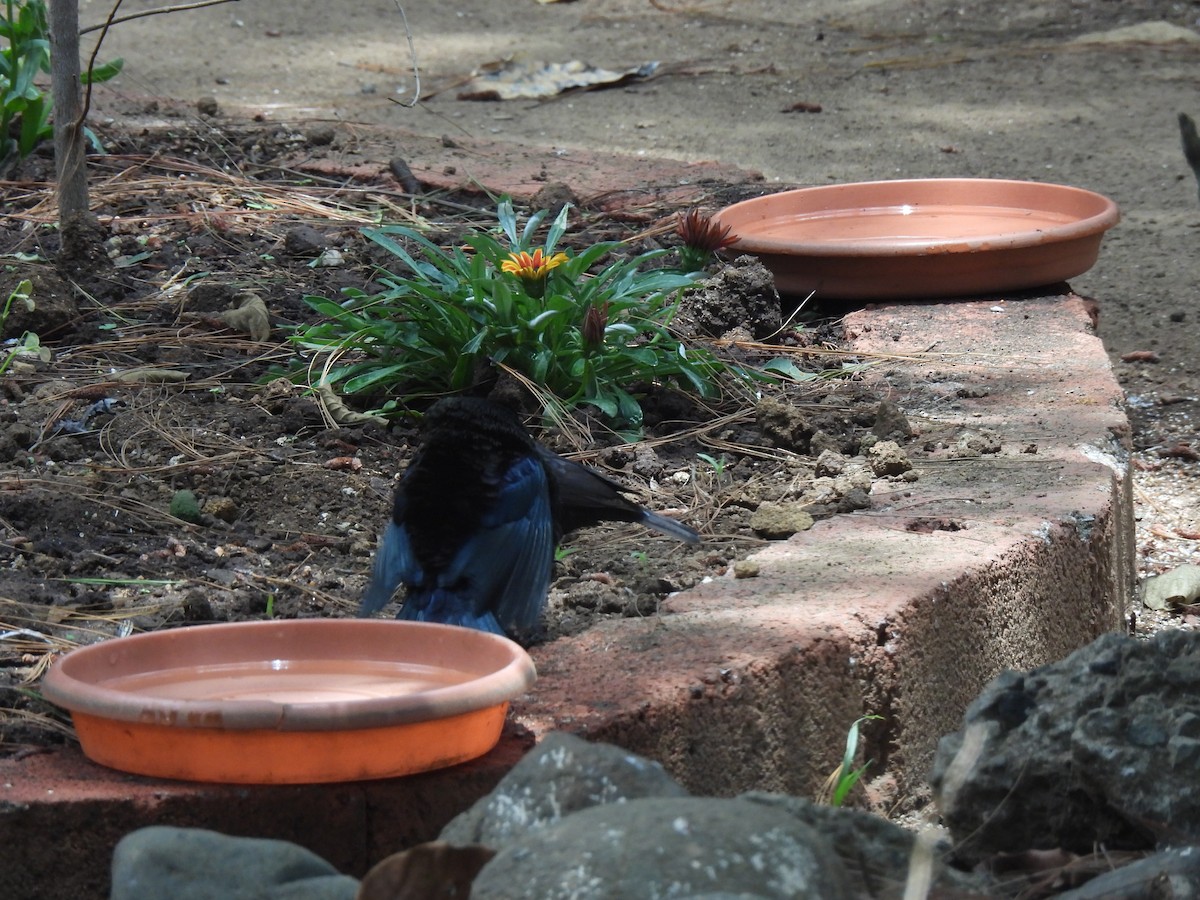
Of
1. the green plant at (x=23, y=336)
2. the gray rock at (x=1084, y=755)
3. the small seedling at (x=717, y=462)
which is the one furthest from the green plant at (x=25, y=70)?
the gray rock at (x=1084, y=755)

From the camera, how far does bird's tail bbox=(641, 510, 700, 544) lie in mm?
2674

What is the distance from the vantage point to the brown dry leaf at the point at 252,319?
374 centimetres

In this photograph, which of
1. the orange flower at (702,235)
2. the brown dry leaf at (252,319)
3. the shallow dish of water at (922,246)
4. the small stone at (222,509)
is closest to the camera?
the small stone at (222,509)

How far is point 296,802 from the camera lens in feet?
6.10

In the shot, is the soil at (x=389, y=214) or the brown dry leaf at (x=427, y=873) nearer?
the brown dry leaf at (x=427, y=873)

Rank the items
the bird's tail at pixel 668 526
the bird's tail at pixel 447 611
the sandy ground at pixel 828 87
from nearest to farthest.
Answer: the bird's tail at pixel 447 611 < the bird's tail at pixel 668 526 < the sandy ground at pixel 828 87

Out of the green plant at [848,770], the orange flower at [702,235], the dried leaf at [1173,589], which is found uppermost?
the orange flower at [702,235]

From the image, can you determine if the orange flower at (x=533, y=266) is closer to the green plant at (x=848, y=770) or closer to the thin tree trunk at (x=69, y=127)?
the thin tree trunk at (x=69, y=127)

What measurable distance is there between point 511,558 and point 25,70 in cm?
284

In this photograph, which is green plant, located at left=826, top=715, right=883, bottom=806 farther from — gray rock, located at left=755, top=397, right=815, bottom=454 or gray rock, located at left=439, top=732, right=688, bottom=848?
gray rock, located at left=755, top=397, right=815, bottom=454

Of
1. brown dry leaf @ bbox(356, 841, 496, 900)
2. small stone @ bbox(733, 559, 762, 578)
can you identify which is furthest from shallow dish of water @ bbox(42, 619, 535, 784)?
small stone @ bbox(733, 559, 762, 578)

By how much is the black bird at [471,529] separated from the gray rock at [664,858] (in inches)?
31.3

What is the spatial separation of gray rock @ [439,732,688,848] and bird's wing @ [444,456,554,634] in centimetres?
62

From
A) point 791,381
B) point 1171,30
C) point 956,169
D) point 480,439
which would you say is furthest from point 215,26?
point 480,439
